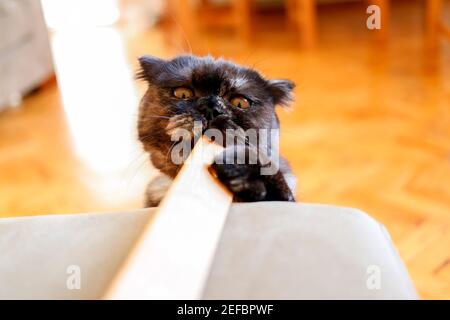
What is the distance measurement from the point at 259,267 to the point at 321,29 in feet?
11.9

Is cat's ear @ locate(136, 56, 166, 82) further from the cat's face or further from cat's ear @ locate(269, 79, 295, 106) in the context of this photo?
cat's ear @ locate(269, 79, 295, 106)

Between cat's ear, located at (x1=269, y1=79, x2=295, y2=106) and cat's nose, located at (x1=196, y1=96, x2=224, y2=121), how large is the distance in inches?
7.9

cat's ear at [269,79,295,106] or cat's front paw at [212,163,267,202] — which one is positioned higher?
cat's ear at [269,79,295,106]

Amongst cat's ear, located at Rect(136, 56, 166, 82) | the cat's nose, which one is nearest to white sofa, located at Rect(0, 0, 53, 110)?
cat's ear, located at Rect(136, 56, 166, 82)

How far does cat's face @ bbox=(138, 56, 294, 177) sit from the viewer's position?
0.96 m

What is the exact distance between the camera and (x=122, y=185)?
2.20 meters

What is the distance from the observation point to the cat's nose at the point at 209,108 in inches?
37.5

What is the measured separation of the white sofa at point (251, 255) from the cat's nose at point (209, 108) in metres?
0.31

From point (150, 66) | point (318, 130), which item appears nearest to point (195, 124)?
point (150, 66)

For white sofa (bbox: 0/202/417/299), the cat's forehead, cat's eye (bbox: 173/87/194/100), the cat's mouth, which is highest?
the cat's forehead

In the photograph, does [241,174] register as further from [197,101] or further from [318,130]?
[318,130]

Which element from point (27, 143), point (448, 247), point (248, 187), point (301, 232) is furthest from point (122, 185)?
point (301, 232)

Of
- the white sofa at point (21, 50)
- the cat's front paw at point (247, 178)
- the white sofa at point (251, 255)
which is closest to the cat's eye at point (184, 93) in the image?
the cat's front paw at point (247, 178)

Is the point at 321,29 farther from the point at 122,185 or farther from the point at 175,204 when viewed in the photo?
the point at 175,204
